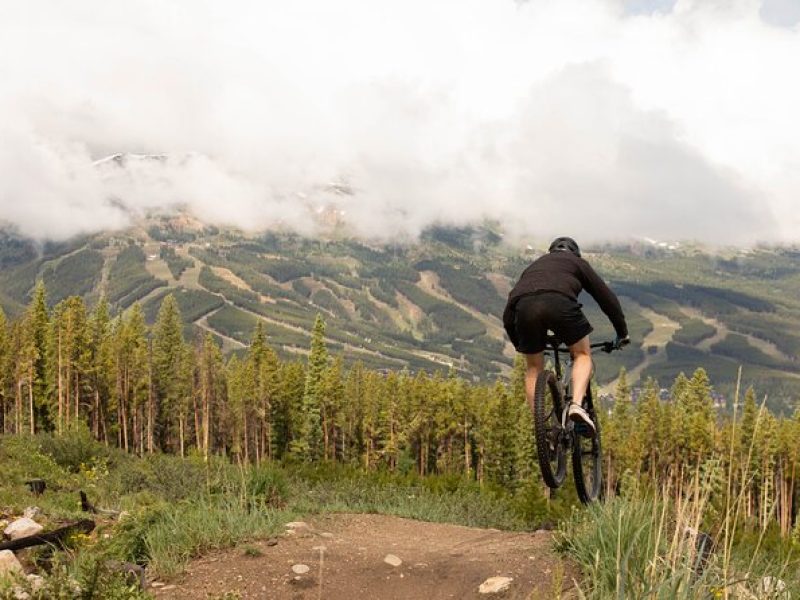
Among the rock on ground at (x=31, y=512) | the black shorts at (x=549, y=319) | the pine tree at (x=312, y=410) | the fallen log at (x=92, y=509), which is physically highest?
the black shorts at (x=549, y=319)

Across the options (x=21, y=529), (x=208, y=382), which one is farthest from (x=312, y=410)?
(x=21, y=529)

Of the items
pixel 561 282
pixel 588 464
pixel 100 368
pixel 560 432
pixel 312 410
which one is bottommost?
pixel 312 410

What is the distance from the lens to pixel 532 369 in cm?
868

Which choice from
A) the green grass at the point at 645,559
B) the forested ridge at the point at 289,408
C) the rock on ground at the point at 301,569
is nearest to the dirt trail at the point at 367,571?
the rock on ground at the point at 301,569

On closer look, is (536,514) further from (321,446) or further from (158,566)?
(321,446)

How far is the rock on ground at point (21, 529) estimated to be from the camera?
9.48 m

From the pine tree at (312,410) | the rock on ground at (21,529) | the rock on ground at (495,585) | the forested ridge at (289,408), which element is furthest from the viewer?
the pine tree at (312,410)

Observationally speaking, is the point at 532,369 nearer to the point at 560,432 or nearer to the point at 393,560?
the point at 560,432

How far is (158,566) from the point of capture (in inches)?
Result: 309

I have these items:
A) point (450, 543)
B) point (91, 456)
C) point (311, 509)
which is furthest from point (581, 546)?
point (91, 456)

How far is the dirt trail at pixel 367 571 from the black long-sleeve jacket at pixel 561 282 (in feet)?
8.41

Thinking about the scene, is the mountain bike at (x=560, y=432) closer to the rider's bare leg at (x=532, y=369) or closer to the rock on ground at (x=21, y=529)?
the rider's bare leg at (x=532, y=369)

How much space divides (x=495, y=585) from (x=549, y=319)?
9.47 ft

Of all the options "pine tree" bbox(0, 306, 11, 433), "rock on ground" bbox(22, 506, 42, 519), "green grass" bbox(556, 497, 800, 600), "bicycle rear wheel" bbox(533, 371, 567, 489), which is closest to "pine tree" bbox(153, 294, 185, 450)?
"pine tree" bbox(0, 306, 11, 433)
